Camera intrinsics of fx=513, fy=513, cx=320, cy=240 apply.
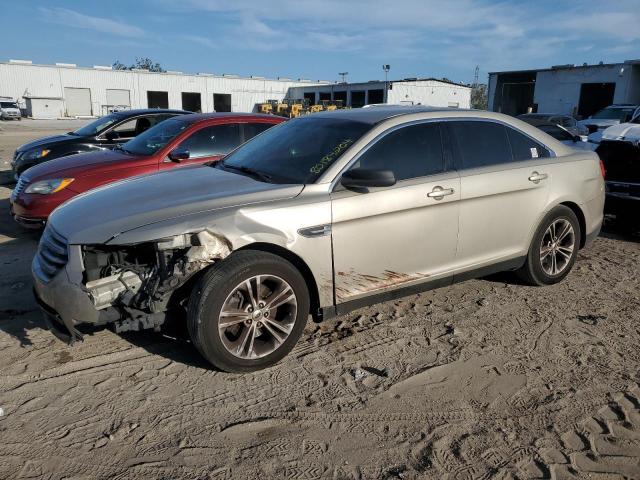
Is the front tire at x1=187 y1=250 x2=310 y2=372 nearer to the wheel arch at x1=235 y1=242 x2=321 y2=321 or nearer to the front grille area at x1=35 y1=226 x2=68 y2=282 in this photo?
the wheel arch at x1=235 y1=242 x2=321 y2=321

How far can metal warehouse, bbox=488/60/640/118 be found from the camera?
31.5 m

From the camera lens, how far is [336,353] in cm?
380

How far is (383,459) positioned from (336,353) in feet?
3.83

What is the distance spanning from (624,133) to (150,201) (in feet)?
23.7

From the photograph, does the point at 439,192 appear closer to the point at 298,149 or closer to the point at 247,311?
the point at 298,149

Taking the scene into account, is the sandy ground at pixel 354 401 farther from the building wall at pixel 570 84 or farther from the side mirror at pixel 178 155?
the building wall at pixel 570 84

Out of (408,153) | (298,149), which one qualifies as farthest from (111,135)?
(408,153)

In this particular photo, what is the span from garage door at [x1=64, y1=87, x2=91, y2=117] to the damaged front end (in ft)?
210

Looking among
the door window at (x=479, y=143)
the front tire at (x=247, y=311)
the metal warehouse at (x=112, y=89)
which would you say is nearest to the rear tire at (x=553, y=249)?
the door window at (x=479, y=143)

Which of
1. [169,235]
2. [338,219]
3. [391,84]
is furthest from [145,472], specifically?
[391,84]

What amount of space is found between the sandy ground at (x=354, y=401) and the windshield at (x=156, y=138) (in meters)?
2.75

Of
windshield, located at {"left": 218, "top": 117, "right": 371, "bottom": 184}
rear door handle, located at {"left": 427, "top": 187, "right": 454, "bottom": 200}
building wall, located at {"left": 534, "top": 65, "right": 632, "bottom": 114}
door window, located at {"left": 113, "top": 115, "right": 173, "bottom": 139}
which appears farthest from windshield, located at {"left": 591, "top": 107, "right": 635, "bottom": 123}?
windshield, located at {"left": 218, "top": 117, "right": 371, "bottom": 184}

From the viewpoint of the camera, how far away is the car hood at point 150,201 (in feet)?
10.9

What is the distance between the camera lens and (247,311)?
11.3ft
